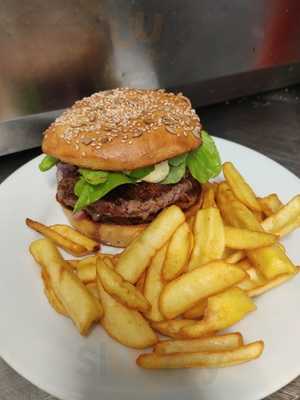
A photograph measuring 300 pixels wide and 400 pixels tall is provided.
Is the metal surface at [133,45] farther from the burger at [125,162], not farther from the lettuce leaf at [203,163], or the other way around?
the lettuce leaf at [203,163]

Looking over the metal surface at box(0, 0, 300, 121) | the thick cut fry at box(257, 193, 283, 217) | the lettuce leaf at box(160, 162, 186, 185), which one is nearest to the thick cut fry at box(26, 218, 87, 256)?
the lettuce leaf at box(160, 162, 186, 185)

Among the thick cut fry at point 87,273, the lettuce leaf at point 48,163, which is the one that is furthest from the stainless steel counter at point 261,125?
the thick cut fry at point 87,273

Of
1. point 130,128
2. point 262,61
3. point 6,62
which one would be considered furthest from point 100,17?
point 262,61

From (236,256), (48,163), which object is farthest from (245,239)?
(48,163)

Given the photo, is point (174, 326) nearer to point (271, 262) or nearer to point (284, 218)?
point (271, 262)

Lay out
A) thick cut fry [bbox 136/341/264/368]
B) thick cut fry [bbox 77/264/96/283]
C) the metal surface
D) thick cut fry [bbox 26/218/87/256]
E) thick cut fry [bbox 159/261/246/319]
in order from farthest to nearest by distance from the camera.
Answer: the metal surface
thick cut fry [bbox 26/218/87/256]
thick cut fry [bbox 77/264/96/283]
thick cut fry [bbox 159/261/246/319]
thick cut fry [bbox 136/341/264/368]

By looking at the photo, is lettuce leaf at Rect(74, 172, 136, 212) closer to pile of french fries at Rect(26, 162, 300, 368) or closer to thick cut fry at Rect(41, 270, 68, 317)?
pile of french fries at Rect(26, 162, 300, 368)
